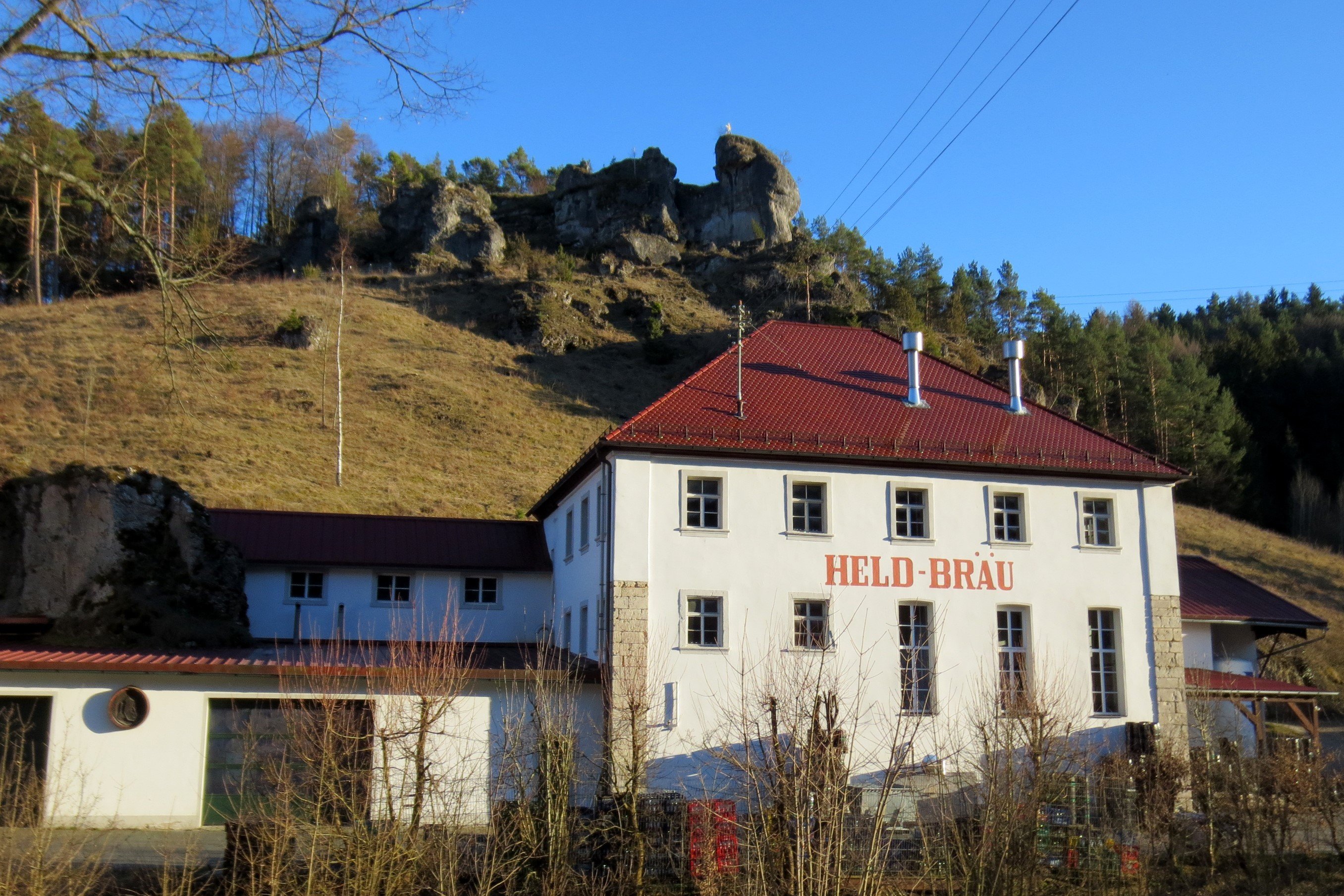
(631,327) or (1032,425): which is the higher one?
(631,327)

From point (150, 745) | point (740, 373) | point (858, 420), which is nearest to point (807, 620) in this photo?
point (858, 420)

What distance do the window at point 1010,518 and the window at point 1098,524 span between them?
1542 millimetres

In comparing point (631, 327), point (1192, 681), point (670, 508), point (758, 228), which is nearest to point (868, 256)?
point (758, 228)

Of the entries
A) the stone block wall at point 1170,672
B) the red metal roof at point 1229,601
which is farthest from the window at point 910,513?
the red metal roof at point 1229,601

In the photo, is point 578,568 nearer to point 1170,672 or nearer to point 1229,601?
point 1170,672

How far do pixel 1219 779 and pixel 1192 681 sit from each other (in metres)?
10.7

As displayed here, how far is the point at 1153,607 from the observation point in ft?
85.9

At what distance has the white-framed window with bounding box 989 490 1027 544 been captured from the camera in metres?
26.0

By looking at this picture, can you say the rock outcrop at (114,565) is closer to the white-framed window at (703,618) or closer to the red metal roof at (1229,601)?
the white-framed window at (703,618)

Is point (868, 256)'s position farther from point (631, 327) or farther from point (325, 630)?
point (325, 630)

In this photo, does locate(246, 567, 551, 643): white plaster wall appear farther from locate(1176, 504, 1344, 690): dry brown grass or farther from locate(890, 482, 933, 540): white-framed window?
locate(1176, 504, 1344, 690): dry brown grass

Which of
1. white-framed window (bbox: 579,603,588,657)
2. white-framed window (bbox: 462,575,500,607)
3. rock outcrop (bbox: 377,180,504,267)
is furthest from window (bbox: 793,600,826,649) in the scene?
rock outcrop (bbox: 377,180,504,267)

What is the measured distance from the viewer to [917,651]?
79.4 feet

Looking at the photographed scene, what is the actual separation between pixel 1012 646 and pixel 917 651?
2.59m
